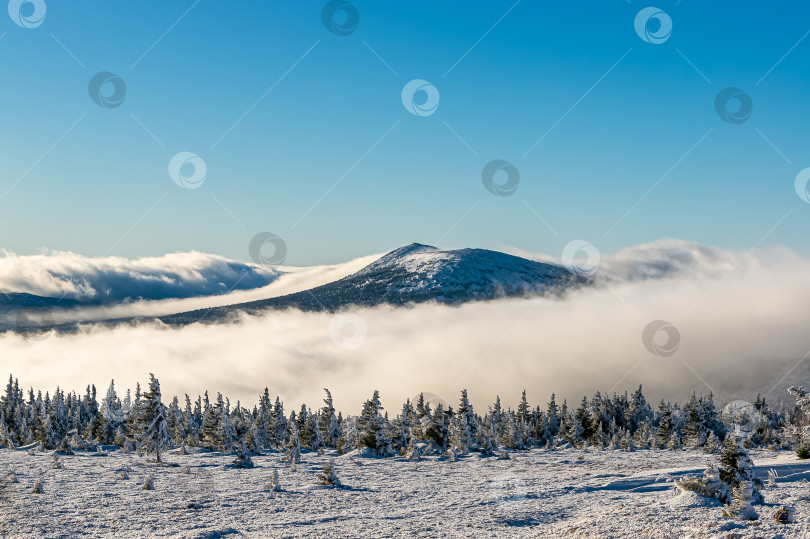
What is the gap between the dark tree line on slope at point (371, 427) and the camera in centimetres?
8150

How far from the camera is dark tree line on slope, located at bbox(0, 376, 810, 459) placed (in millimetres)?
81500

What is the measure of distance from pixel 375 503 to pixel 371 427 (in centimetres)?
4032

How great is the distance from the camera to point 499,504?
40.9 m

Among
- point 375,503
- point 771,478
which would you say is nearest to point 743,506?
point 771,478

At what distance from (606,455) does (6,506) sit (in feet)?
237

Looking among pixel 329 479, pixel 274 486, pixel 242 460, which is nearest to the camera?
pixel 274 486

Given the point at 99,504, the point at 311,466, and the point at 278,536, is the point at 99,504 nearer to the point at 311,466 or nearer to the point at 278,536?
the point at 278,536

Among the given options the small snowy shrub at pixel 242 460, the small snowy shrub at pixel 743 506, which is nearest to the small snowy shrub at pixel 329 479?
the small snowy shrub at pixel 242 460

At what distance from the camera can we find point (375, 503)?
1625 inches

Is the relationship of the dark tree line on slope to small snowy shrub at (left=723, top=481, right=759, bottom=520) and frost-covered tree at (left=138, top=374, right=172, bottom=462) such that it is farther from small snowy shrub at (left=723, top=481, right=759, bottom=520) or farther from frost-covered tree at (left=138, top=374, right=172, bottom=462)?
small snowy shrub at (left=723, top=481, right=759, bottom=520)

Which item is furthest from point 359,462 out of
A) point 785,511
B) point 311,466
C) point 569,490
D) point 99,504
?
point 785,511

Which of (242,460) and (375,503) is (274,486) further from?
(242,460)

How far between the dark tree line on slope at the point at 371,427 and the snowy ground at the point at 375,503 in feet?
45.3

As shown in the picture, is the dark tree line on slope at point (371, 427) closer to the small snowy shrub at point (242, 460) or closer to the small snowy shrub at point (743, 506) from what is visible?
the small snowy shrub at point (242, 460)
